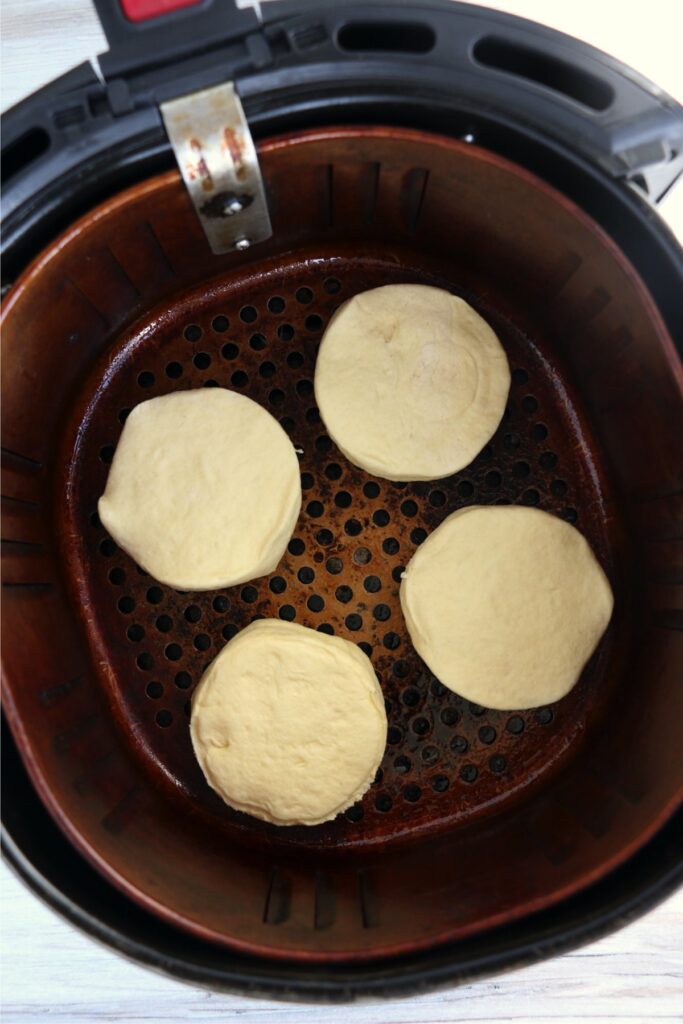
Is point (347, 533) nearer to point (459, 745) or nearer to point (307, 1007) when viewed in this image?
point (459, 745)

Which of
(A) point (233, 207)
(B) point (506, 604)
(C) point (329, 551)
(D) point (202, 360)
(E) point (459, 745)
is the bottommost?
(E) point (459, 745)

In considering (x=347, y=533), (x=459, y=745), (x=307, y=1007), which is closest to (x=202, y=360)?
(x=347, y=533)

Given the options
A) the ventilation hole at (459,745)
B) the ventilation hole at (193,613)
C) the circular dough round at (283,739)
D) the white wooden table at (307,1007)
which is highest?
the ventilation hole at (193,613)

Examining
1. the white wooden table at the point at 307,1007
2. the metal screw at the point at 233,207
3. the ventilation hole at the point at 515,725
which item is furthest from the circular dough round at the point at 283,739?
the metal screw at the point at 233,207

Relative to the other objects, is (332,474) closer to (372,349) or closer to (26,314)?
(372,349)

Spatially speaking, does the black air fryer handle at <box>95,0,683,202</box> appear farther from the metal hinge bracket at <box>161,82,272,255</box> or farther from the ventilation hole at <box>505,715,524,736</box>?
the ventilation hole at <box>505,715,524,736</box>

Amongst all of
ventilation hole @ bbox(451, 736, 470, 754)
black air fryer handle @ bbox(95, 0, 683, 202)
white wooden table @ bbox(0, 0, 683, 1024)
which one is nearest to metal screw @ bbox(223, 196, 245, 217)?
black air fryer handle @ bbox(95, 0, 683, 202)

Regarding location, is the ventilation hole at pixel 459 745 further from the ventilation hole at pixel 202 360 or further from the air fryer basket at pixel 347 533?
the ventilation hole at pixel 202 360

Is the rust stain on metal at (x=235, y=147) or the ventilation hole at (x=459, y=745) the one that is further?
the ventilation hole at (x=459, y=745)
